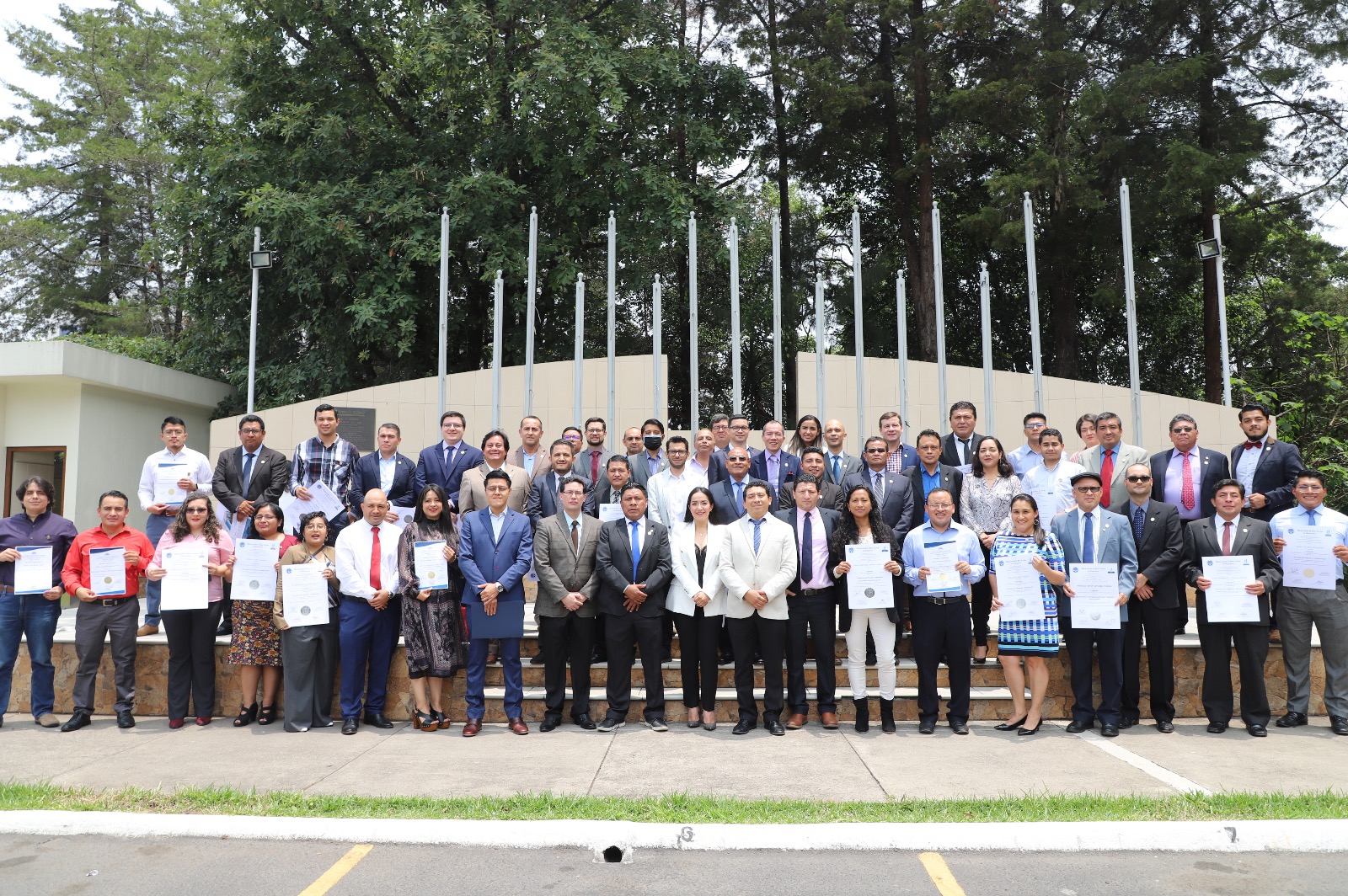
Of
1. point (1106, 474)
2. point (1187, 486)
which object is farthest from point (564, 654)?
point (1187, 486)

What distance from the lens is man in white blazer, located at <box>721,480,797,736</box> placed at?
24.0 feet

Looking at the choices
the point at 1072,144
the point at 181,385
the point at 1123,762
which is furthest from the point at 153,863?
the point at 1072,144

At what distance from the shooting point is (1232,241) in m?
20.1

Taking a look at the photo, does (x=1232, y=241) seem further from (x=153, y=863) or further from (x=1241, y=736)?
(x=153, y=863)

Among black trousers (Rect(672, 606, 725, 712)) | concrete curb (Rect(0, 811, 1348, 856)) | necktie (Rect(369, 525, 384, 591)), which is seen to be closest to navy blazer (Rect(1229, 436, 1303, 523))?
concrete curb (Rect(0, 811, 1348, 856))

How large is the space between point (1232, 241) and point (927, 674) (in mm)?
17172

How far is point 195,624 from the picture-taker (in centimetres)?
778

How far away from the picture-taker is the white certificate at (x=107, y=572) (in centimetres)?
764

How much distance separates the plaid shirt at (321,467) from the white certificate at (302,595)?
116 centimetres

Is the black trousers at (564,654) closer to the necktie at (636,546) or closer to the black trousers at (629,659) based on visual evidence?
the black trousers at (629,659)

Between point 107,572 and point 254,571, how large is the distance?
1.19 meters

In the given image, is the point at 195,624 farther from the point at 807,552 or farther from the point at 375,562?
the point at 807,552

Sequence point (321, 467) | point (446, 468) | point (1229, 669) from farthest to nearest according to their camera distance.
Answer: point (446, 468), point (321, 467), point (1229, 669)

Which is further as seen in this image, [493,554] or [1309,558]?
[493,554]
